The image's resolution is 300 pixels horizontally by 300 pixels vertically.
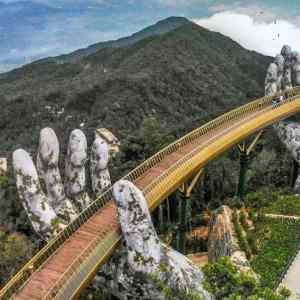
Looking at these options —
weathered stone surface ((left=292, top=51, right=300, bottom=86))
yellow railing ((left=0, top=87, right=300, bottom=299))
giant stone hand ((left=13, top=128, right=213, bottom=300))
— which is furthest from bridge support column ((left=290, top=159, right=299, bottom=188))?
giant stone hand ((left=13, top=128, right=213, bottom=300))

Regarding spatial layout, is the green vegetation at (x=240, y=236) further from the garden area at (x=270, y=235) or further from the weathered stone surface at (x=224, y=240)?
the weathered stone surface at (x=224, y=240)

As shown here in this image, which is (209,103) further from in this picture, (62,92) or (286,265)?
(286,265)

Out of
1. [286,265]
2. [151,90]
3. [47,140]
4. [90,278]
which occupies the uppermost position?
[151,90]

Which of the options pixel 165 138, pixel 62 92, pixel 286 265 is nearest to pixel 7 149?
pixel 62 92

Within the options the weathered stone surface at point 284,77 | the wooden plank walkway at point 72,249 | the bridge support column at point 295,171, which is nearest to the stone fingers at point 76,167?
the wooden plank walkway at point 72,249

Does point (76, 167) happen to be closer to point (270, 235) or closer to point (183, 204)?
point (183, 204)
